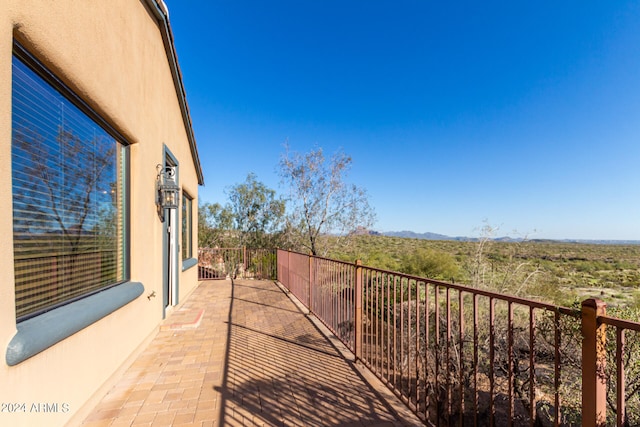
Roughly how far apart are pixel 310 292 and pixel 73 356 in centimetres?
353

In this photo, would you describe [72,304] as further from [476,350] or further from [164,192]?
[476,350]

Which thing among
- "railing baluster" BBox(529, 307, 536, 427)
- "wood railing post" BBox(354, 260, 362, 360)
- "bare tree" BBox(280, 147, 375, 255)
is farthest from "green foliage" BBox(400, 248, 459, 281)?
"railing baluster" BBox(529, 307, 536, 427)

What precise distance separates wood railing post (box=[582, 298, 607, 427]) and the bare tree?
11292 mm

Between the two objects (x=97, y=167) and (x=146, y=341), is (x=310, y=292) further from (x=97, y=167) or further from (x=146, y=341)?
(x=97, y=167)

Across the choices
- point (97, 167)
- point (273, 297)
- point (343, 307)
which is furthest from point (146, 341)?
point (273, 297)

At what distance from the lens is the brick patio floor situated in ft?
7.25

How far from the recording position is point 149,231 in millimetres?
3887

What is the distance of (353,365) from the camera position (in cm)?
315

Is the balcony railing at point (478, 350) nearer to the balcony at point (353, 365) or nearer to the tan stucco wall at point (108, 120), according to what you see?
the balcony at point (353, 365)

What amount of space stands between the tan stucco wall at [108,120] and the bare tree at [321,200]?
807 centimetres

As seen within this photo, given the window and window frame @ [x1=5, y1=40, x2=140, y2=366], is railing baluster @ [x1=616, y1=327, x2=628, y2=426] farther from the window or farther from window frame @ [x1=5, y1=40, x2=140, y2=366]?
the window

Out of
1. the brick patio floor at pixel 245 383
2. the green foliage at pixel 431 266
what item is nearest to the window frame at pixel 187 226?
the brick patio floor at pixel 245 383

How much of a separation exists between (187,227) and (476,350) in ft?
22.5

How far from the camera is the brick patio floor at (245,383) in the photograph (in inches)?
87.0
